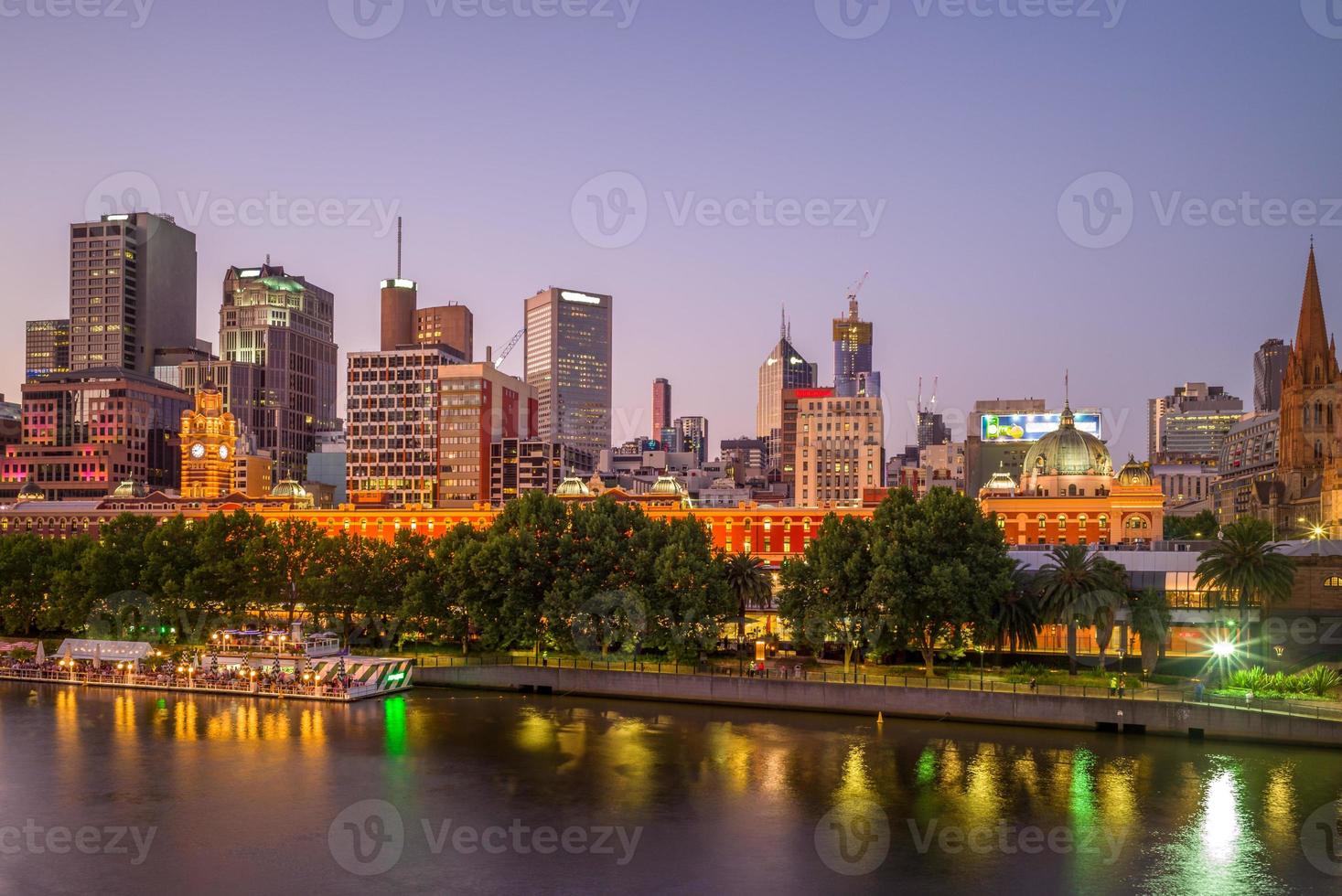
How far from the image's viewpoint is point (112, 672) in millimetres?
93000

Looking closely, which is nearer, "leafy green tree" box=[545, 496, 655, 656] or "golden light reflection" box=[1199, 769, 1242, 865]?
"golden light reflection" box=[1199, 769, 1242, 865]

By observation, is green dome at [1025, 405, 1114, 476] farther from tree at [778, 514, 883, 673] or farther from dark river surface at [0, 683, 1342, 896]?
dark river surface at [0, 683, 1342, 896]

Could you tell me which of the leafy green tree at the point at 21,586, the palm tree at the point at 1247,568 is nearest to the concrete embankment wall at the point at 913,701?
the palm tree at the point at 1247,568

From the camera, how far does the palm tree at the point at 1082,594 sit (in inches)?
3150

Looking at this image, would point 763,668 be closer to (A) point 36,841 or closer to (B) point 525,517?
(B) point 525,517

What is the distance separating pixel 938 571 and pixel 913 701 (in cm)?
1005

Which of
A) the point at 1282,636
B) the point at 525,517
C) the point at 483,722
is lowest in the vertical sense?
the point at 483,722

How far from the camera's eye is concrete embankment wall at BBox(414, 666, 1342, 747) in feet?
220

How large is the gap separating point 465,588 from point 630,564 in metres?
13.7

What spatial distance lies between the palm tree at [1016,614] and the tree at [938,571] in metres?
0.92

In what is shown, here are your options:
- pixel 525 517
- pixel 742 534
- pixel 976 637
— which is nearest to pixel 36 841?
pixel 525 517
